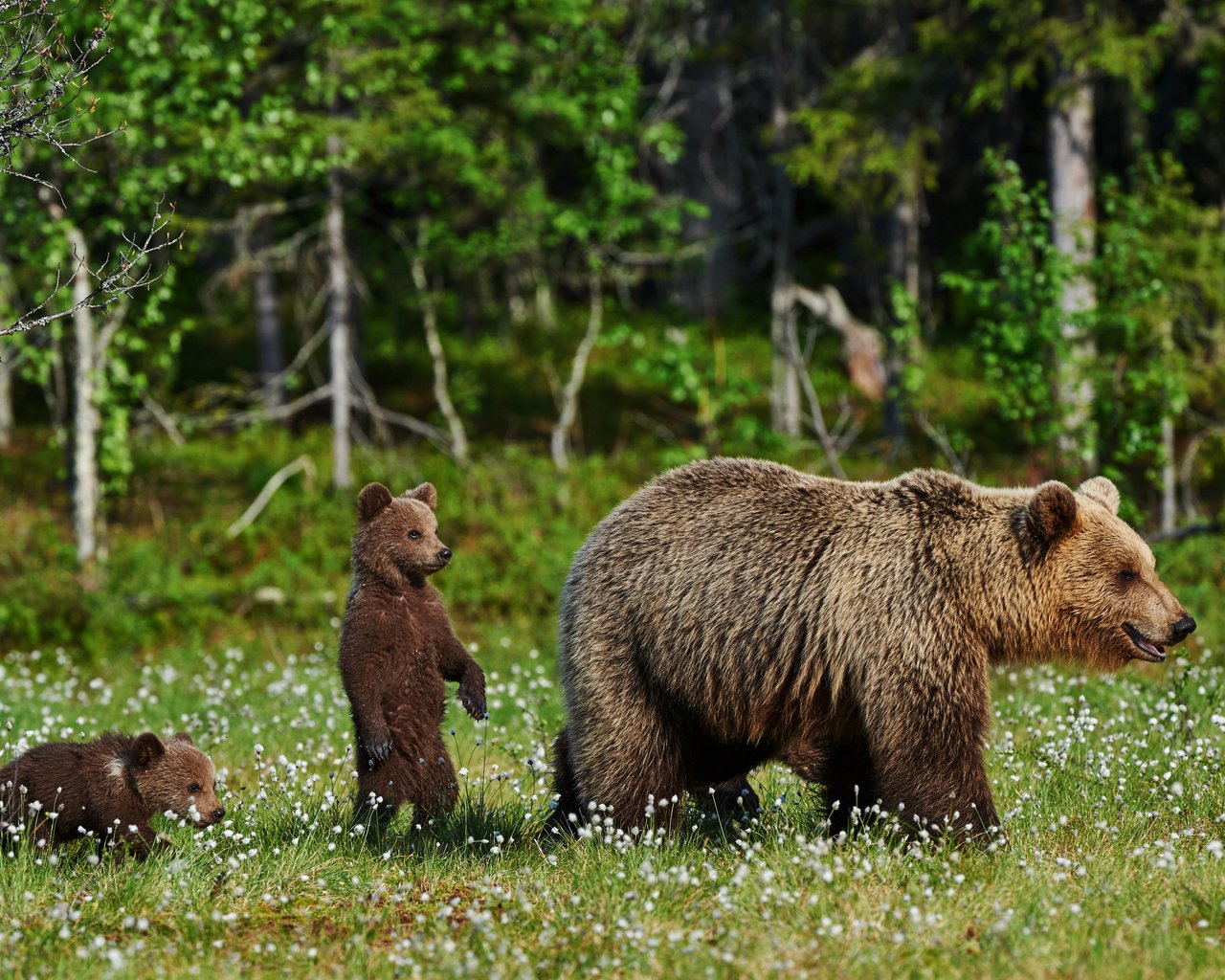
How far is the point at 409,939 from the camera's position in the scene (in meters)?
5.04

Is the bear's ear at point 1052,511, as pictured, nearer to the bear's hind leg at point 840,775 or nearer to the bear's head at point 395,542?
the bear's hind leg at point 840,775

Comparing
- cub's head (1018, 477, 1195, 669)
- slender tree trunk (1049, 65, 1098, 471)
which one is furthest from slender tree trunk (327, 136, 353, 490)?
cub's head (1018, 477, 1195, 669)

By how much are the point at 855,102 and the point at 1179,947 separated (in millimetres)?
15597

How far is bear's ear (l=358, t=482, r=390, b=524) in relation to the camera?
7.05m

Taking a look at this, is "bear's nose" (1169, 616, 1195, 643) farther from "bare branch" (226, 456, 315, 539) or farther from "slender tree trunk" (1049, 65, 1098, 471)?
"bare branch" (226, 456, 315, 539)

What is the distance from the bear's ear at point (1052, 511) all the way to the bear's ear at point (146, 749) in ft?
13.3

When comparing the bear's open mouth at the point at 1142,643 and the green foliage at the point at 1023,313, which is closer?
the bear's open mouth at the point at 1142,643

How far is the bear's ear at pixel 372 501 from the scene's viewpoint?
705 centimetres

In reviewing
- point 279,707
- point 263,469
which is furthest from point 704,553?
point 263,469

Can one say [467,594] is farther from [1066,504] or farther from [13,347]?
[1066,504]

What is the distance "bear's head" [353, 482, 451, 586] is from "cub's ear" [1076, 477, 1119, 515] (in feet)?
10.3

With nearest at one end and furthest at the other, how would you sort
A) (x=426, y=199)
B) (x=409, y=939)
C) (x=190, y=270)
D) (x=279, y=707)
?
(x=409, y=939) < (x=279, y=707) < (x=426, y=199) < (x=190, y=270)

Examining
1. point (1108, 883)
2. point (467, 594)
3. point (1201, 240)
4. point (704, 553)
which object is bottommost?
point (467, 594)

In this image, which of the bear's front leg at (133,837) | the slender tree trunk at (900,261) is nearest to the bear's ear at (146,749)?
the bear's front leg at (133,837)
